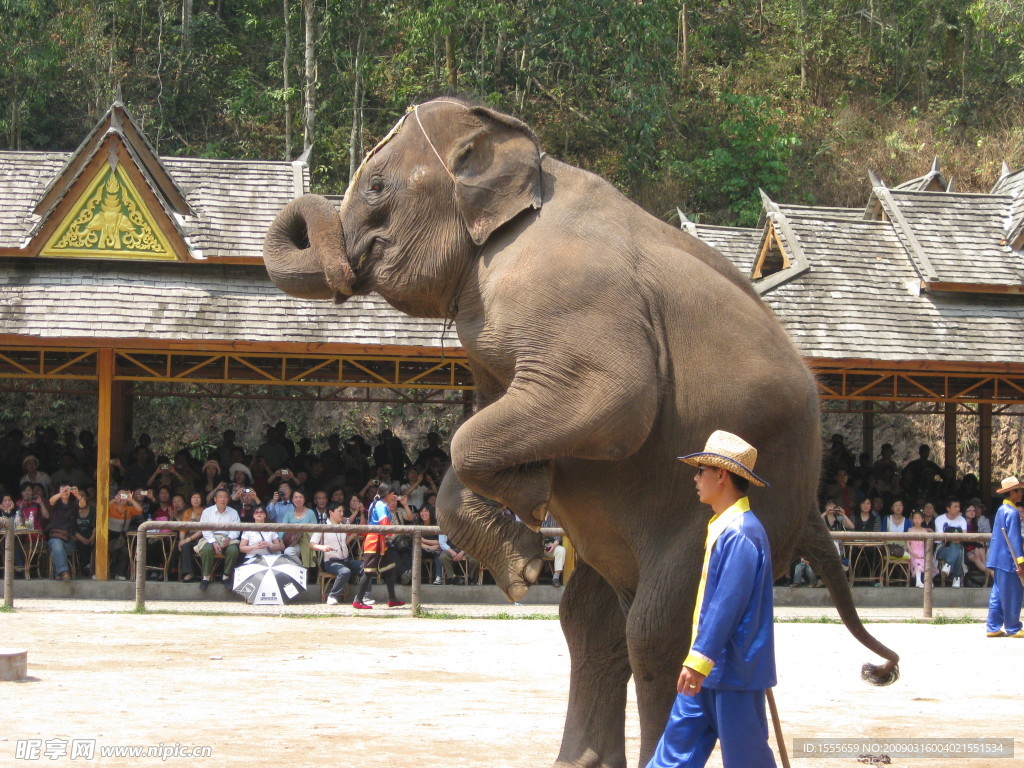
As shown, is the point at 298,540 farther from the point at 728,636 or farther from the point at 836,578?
the point at 728,636

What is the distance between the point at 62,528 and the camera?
15.8m

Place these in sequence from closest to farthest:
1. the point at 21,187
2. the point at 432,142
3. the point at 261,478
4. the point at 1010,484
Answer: the point at 432,142
the point at 1010,484
the point at 21,187
the point at 261,478

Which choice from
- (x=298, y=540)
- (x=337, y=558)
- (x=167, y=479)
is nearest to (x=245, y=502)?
(x=298, y=540)

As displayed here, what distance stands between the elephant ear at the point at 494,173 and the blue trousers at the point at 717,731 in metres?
1.77

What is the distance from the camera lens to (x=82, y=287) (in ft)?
52.7

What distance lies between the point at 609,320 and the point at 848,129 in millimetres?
35474

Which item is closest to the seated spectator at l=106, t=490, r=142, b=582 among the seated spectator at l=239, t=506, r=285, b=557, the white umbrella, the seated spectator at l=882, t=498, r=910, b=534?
the seated spectator at l=239, t=506, r=285, b=557

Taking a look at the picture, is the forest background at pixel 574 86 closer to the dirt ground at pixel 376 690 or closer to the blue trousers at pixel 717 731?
the dirt ground at pixel 376 690

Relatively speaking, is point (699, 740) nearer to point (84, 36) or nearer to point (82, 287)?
point (82, 287)

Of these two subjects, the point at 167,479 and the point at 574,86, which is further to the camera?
the point at 574,86

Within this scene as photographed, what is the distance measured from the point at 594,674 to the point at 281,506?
35.1 feet

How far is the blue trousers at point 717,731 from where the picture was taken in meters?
4.24

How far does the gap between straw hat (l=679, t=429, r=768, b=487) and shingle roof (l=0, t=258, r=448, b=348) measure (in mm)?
11027

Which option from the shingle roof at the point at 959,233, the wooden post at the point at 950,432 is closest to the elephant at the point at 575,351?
the shingle roof at the point at 959,233
